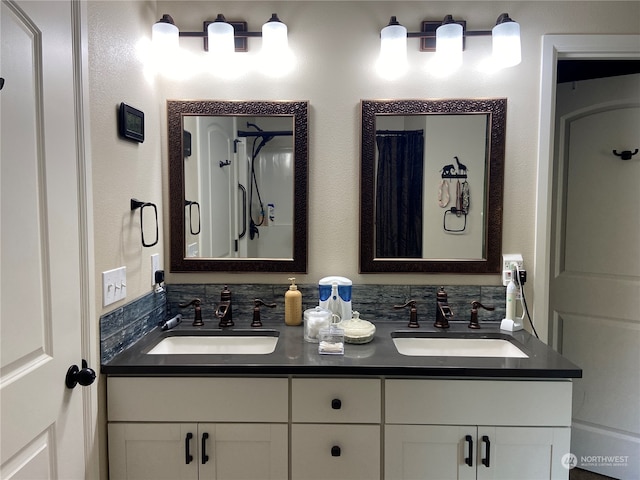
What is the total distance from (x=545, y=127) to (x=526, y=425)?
122 cm

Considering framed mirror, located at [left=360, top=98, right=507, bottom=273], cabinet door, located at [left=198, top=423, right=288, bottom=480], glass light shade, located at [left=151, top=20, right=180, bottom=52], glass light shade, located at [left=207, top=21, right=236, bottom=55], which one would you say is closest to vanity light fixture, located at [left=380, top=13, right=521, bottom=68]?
framed mirror, located at [left=360, top=98, right=507, bottom=273]

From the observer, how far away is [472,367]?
50.7 inches

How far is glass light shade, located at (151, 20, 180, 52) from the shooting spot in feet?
5.30

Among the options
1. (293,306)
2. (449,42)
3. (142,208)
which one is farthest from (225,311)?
(449,42)

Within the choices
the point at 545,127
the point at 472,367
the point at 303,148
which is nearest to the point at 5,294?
the point at 303,148

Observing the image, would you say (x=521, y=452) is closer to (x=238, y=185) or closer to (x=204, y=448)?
(x=204, y=448)

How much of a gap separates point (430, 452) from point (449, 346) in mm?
466

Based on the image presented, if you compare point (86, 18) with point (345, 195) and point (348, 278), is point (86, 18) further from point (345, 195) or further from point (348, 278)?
point (348, 278)

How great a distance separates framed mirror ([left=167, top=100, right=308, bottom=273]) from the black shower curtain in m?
0.34

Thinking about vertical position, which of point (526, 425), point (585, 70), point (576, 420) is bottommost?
point (576, 420)

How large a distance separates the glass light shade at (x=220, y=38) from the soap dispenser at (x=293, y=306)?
Result: 41.2 inches

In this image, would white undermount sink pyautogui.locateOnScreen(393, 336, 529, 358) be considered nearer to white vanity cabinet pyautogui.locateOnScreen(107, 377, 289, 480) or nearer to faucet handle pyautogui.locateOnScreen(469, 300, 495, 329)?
faucet handle pyautogui.locateOnScreen(469, 300, 495, 329)

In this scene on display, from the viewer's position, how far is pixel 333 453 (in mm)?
1310

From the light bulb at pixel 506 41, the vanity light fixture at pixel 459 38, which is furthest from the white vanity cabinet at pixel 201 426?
the light bulb at pixel 506 41
